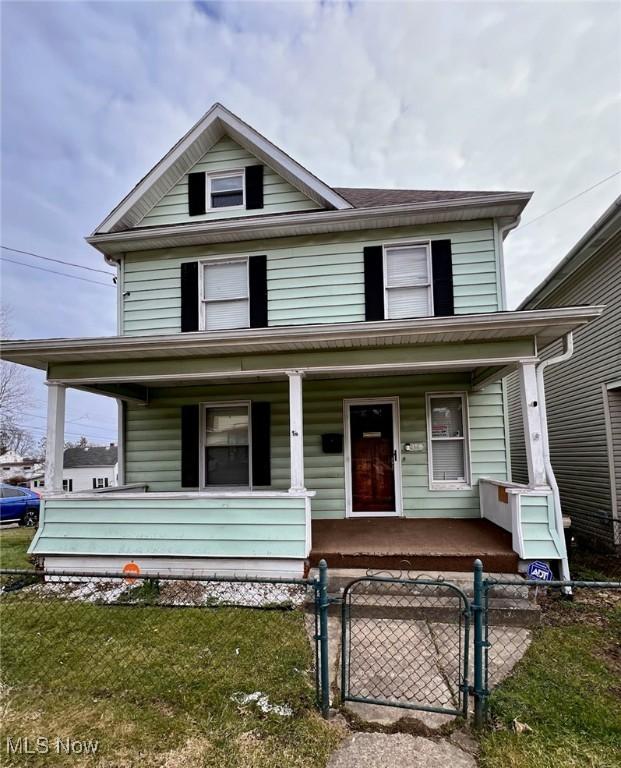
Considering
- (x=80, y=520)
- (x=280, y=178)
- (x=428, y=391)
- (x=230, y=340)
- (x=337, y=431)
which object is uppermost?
(x=280, y=178)

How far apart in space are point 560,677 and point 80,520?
220 inches

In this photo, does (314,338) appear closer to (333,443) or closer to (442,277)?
(333,443)

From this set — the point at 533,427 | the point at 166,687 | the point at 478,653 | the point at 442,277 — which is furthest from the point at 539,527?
the point at 166,687

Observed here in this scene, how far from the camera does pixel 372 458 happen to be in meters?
6.94

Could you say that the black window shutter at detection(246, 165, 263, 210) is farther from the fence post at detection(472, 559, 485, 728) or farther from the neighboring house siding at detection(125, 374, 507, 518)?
the fence post at detection(472, 559, 485, 728)

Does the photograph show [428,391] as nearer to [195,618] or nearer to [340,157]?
[195,618]

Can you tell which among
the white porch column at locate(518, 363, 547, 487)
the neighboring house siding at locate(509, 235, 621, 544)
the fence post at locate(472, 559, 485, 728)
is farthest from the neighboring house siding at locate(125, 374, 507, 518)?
the fence post at locate(472, 559, 485, 728)

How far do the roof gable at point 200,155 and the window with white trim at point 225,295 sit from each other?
1.64 metres

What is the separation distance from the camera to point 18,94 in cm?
794

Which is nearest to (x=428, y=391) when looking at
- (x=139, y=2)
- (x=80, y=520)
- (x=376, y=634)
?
(x=376, y=634)

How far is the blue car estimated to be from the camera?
12.5 metres

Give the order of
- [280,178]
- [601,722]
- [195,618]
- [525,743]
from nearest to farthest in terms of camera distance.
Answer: [525,743] → [601,722] → [195,618] → [280,178]

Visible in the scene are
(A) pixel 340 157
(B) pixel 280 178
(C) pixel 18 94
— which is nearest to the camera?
(B) pixel 280 178

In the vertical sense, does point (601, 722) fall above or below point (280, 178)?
below
